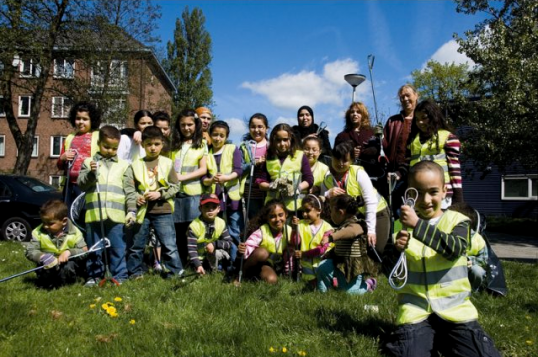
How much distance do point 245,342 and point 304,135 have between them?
4.22 m

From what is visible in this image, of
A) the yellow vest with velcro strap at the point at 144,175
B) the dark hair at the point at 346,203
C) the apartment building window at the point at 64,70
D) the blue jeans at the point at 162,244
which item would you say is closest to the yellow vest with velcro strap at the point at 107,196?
the yellow vest with velcro strap at the point at 144,175

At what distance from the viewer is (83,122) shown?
6.01 m

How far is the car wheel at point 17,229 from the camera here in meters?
11.0

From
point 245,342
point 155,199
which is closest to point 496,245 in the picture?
point 155,199

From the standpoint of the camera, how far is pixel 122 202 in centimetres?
559

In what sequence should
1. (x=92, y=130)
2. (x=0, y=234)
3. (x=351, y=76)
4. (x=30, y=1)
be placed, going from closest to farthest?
1. (x=92, y=130)
2. (x=0, y=234)
3. (x=351, y=76)
4. (x=30, y=1)

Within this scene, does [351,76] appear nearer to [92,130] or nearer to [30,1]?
[92,130]

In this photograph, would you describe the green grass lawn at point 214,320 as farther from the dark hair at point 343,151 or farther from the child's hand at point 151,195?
the dark hair at point 343,151

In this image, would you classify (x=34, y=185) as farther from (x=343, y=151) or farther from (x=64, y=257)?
(x=343, y=151)

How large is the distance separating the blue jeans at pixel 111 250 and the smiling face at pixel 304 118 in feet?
10.2

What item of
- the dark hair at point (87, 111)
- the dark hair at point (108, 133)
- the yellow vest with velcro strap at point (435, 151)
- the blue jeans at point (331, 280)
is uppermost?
the dark hair at point (87, 111)

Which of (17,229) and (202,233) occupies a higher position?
(202,233)

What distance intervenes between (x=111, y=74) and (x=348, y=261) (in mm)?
21289

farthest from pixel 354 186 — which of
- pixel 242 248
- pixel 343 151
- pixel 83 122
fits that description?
pixel 83 122
